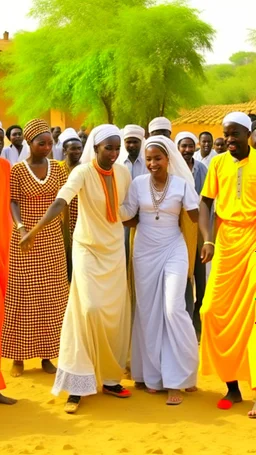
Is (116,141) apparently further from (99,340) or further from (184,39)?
(184,39)

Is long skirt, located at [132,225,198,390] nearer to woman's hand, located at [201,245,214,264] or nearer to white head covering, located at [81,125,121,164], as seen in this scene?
woman's hand, located at [201,245,214,264]

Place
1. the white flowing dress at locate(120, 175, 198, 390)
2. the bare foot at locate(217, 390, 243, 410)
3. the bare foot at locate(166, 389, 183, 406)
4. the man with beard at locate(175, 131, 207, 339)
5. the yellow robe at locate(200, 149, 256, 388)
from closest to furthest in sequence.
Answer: the yellow robe at locate(200, 149, 256, 388)
the bare foot at locate(217, 390, 243, 410)
the bare foot at locate(166, 389, 183, 406)
the white flowing dress at locate(120, 175, 198, 390)
the man with beard at locate(175, 131, 207, 339)

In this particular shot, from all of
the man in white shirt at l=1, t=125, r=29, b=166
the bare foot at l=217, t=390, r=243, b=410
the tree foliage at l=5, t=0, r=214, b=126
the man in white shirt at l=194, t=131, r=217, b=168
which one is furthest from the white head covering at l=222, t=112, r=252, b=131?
the tree foliage at l=5, t=0, r=214, b=126

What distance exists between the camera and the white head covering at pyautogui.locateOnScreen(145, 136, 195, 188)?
6.71m

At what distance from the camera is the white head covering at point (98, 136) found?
6.43m

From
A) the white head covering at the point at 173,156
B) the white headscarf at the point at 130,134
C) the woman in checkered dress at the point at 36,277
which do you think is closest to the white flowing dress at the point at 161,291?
the white head covering at the point at 173,156

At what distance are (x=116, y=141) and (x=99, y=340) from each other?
5.10ft

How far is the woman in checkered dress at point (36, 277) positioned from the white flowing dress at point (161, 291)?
92 cm

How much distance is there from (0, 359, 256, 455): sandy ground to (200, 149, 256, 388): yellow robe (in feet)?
1.29

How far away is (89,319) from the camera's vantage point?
249 inches

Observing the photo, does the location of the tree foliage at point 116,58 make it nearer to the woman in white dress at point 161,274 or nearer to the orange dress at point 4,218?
the woman in white dress at point 161,274

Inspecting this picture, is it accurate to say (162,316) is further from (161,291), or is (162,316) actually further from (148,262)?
(148,262)

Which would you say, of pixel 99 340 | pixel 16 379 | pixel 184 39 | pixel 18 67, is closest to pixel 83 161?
pixel 99 340

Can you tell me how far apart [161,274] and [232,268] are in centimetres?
67
